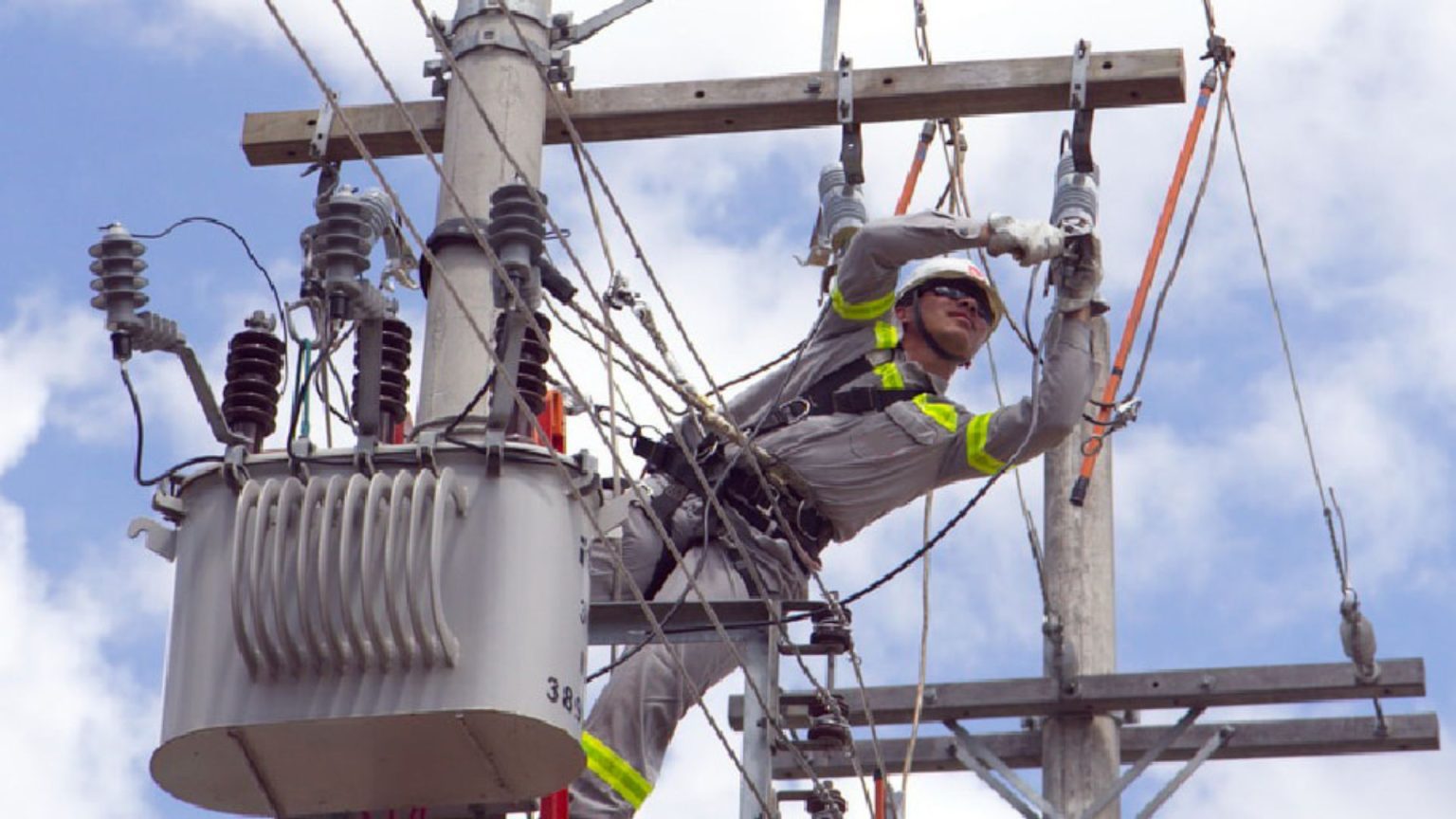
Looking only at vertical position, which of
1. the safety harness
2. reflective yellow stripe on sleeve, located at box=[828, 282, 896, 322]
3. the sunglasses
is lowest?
the safety harness

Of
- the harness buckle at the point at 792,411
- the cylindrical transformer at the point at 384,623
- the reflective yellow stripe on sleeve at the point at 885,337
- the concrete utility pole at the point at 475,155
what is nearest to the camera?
the cylindrical transformer at the point at 384,623

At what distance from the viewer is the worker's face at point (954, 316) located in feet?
33.0

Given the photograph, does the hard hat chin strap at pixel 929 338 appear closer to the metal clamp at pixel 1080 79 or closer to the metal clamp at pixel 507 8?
the metal clamp at pixel 1080 79

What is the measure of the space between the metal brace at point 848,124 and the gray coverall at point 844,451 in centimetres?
22

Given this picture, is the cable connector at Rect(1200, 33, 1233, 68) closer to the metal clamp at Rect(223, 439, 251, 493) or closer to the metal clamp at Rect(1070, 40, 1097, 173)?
the metal clamp at Rect(1070, 40, 1097, 173)

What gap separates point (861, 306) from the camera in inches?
387

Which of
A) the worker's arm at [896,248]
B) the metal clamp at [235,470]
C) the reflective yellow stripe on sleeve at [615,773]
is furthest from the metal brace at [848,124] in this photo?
the metal clamp at [235,470]

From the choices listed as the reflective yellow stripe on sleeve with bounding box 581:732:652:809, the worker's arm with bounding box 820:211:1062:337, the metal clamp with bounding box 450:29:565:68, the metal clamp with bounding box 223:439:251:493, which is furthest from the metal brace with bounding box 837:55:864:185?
the metal clamp with bounding box 223:439:251:493

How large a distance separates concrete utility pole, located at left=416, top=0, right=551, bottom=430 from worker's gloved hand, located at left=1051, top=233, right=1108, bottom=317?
148 centimetres

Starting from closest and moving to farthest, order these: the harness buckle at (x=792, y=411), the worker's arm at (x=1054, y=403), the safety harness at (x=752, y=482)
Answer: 1. the worker's arm at (x=1054, y=403)
2. the safety harness at (x=752, y=482)
3. the harness buckle at (x=792, y=411)

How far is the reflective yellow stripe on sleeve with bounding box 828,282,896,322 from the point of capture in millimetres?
9836

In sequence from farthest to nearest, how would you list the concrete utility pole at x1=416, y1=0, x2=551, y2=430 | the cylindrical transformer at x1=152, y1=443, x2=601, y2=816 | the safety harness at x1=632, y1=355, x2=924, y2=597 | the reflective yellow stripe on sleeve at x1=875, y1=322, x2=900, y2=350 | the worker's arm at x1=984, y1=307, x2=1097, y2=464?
the reflective yellow stripe on sleeve at x1=875, y1=322, x2=900, y2=350
the safety harness at x1=632, y1=355, x2=924, y2=597
the worker's arm at x1=984, y1=307, x2=1097, y2=464
the concrete utility pole at x1=416, y1=0, x2=551, y2=430
the cylindrical transformer at x1=152, y1=443, x2=601, y2=816

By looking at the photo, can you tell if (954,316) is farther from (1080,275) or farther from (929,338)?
(1080,275)

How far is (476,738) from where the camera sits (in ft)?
23.4
